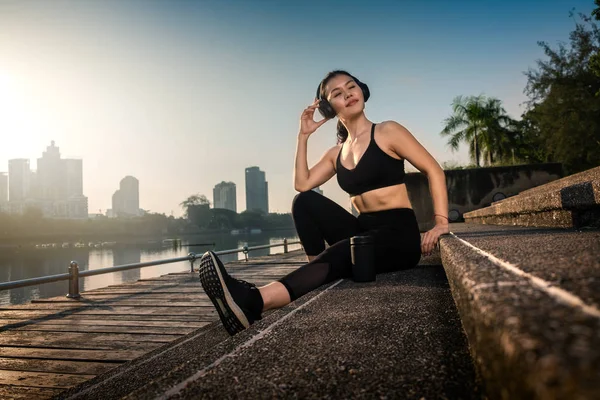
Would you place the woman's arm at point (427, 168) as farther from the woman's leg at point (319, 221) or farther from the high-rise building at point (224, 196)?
the high-rise building at point (224, 196)

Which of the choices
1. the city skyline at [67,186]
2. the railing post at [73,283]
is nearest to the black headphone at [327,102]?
the railing post at [73,283]

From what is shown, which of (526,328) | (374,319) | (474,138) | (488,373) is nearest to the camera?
(526,328)

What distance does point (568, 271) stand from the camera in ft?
2.16

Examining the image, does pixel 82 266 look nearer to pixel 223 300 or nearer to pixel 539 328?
pixel 223 300

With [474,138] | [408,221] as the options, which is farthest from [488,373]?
[474,138]

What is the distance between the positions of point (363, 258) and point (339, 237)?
1.79 feet

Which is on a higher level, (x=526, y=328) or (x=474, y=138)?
(x=474, y=138)

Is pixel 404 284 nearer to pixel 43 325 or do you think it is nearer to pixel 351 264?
pixel 351 264

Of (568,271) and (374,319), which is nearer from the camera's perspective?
(568,271)

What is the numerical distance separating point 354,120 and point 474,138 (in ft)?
96.2

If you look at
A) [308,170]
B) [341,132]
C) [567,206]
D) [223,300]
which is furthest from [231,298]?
[567,206]

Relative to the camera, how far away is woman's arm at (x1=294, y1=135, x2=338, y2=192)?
3062mm

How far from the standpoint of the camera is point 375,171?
2.40 meters

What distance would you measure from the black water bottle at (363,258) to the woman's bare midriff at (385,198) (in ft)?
1.24
